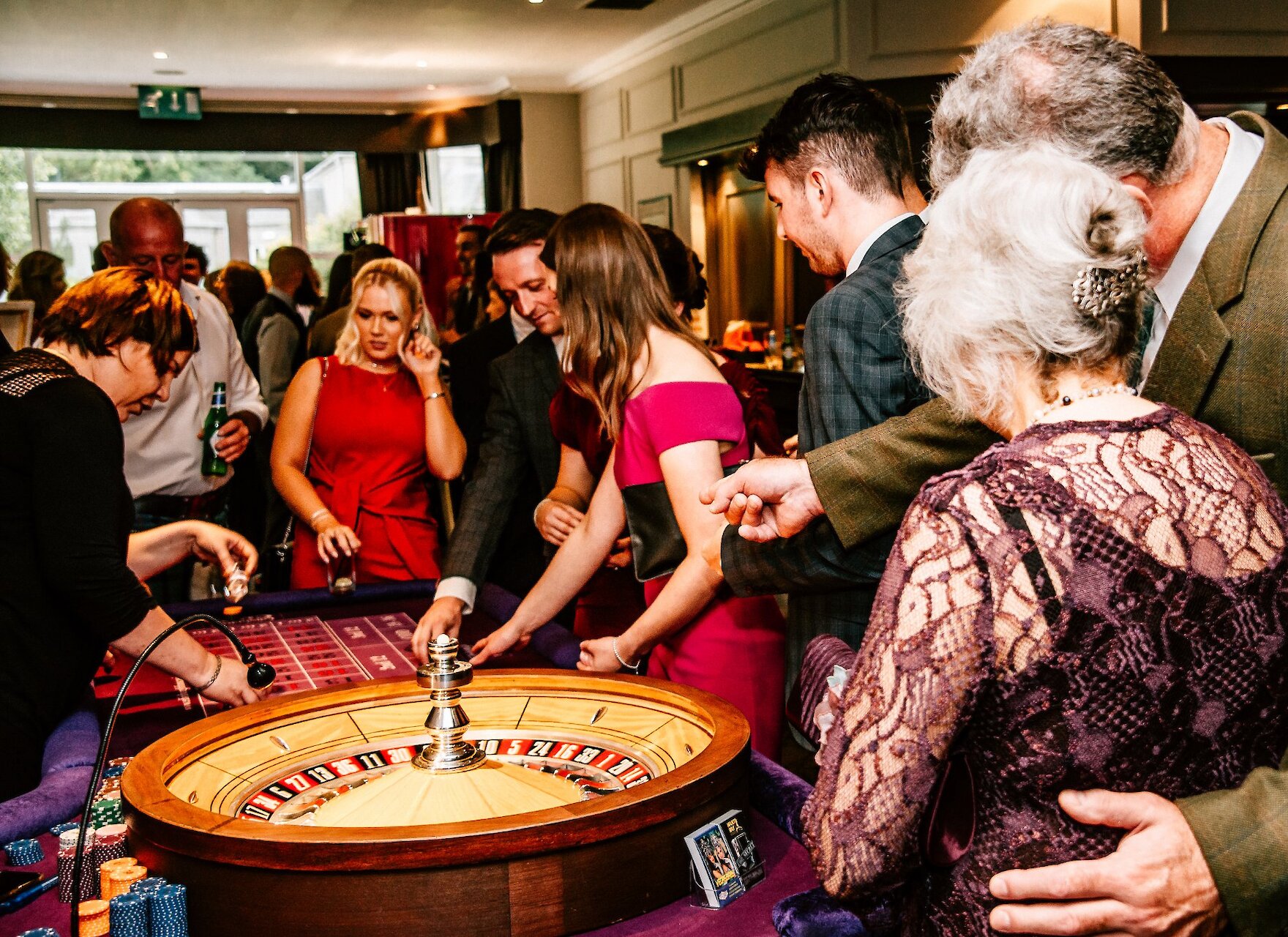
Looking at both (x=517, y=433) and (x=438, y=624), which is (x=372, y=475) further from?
(x=438, y=624)

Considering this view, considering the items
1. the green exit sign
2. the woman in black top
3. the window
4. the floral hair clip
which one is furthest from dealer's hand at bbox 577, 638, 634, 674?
the green exit sign

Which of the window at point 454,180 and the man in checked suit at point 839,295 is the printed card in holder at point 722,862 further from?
the window at point 454,180

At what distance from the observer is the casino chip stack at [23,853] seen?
1.35 m

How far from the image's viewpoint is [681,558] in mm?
2225

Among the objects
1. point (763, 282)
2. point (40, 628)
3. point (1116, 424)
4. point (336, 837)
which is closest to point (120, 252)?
point (40, 628)

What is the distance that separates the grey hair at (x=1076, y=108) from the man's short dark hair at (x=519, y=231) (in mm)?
1701

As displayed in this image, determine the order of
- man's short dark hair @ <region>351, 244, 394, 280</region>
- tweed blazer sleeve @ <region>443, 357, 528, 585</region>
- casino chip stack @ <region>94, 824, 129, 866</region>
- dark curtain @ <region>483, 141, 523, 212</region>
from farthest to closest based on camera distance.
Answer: dark curtain @ <region>483, 141, 523, 212</region>
man's short dark hair @ <region>351, 244, 394, 280</region>
tweed blazer sleeve @ <region>443, 357, 528, 585</region>
casino chip stack @ <region>94, 824, 129, 866</region>

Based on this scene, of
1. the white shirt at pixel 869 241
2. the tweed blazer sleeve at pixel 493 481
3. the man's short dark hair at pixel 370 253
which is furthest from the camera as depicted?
the man's short dark hair at pixel 370 253

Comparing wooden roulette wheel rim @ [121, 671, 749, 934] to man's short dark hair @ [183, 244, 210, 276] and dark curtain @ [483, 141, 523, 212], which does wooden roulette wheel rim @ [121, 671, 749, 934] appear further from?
dark curtain @ [483, 141, 523, 212]

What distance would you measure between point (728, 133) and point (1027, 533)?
258 inches

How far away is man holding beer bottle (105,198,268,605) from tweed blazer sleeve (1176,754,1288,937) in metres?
2.76

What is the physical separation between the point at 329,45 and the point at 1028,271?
29.9 ft

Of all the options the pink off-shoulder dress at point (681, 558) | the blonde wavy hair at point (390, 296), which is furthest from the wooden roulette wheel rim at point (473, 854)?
the blonde wavy hair at point (390, 296)

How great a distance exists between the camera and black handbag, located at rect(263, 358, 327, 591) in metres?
3.13
